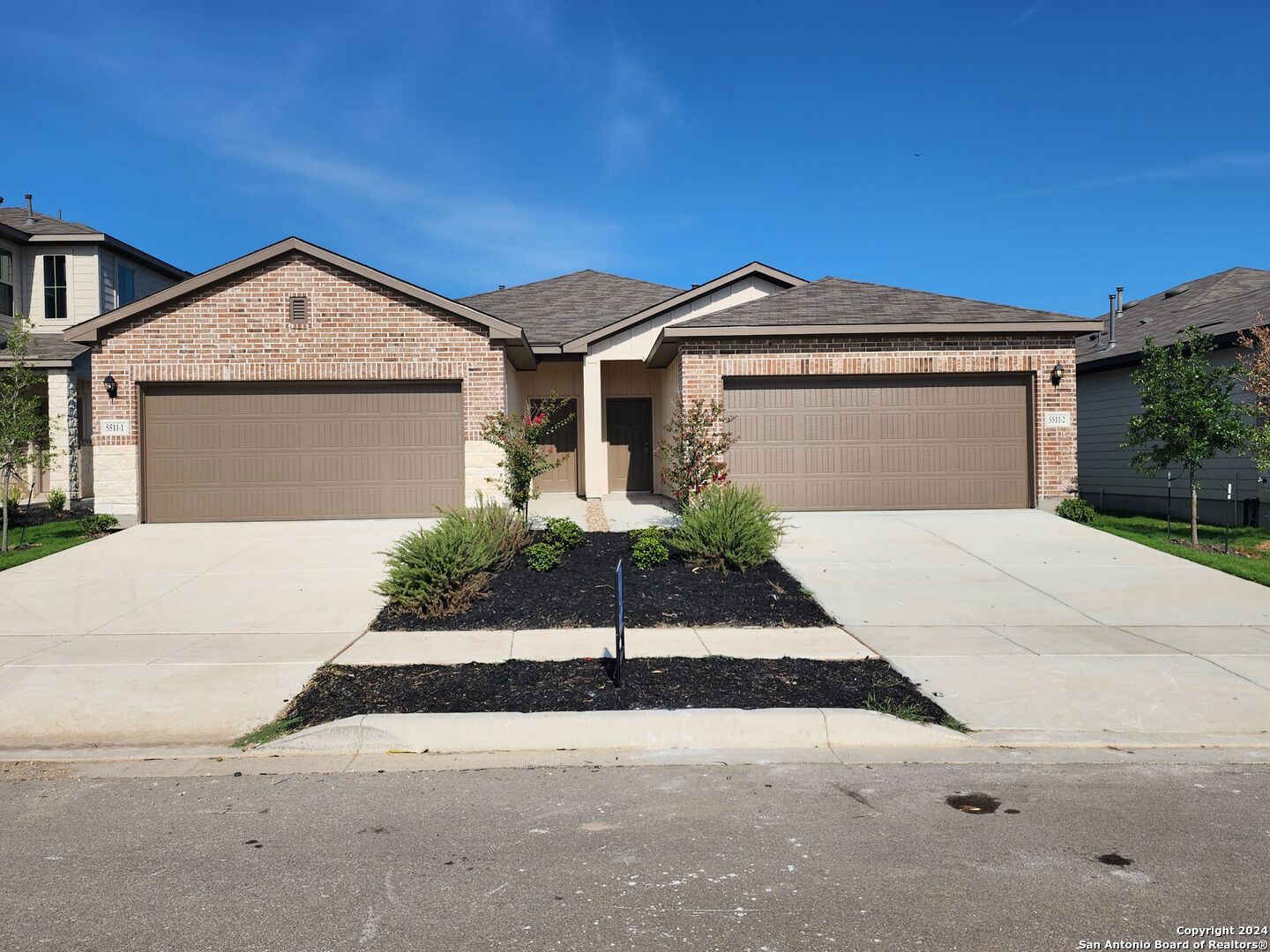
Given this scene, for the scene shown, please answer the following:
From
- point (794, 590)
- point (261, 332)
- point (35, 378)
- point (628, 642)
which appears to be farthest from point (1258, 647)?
point (35, 378)

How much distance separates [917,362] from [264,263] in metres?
11.5

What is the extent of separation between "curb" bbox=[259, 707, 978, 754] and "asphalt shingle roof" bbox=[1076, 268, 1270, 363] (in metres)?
13.6

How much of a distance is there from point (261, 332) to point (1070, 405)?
46.8ft

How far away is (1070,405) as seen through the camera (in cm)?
1597

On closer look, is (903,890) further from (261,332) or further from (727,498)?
(261,332)

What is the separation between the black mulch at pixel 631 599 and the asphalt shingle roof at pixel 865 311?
604 cm

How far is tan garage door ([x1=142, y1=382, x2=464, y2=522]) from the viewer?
619 inches

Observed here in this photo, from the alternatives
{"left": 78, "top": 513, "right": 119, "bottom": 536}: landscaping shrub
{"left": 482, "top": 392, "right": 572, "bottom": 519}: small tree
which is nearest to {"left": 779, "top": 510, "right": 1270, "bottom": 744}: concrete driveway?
{"left": 482, "top": 392, "right": 572, "bottom": 519}: small tree

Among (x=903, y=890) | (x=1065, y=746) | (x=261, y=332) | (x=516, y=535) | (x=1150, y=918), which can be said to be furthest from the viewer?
(x=261, y=332)

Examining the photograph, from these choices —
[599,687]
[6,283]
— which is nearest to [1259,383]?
[599,687]

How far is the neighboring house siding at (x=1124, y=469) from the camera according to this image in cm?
1620

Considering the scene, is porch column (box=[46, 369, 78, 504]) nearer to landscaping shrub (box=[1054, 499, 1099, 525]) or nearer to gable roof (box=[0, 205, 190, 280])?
gable roof (box=[0, 205, 190, 280])

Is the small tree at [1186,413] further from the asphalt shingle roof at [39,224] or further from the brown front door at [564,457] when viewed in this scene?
the asphalt shingle roof at [39,224]

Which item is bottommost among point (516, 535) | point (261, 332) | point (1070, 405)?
point (516, 535)
